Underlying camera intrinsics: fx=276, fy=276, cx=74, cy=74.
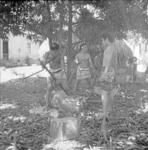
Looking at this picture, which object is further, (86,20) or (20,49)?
(20,49)

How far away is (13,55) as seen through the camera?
2519 centimetres

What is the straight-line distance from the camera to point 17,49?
82.8ft

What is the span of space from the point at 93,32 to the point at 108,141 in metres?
3.88

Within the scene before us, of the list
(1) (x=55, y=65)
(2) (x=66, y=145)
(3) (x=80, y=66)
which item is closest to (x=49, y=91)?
(1) (x=55, y=65)

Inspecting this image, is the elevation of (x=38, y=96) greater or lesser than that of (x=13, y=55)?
Answer: lesser

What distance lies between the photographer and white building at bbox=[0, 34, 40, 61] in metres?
24.8

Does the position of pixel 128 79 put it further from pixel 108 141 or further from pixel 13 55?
pixel 13 55

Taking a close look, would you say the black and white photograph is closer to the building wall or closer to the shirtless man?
the shirtless man

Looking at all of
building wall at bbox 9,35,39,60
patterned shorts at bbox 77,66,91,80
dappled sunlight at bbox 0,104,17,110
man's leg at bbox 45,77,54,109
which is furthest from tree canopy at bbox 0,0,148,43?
building wall at bbox 9,35,39,60

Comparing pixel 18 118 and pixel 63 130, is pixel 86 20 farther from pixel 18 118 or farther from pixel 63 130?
pixel 63 130

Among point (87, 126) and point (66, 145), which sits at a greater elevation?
point (87, 126)

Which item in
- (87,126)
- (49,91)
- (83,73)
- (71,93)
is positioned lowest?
(87,126)

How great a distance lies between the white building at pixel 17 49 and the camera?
24.8 metres

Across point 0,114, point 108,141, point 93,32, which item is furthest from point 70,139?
point 93,32
